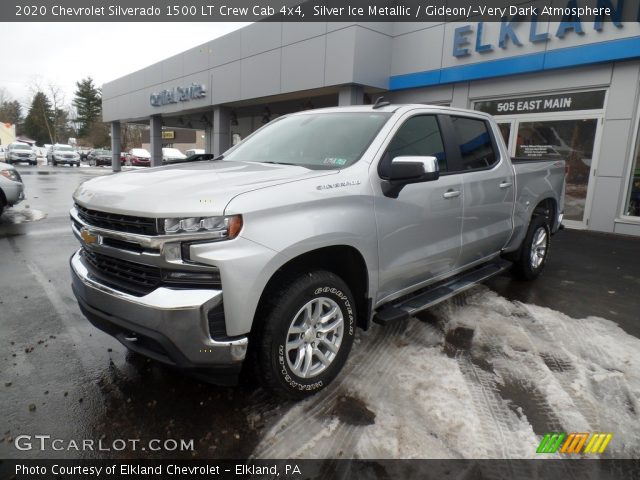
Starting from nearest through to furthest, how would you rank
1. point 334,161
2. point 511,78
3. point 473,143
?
1. point 334,161
2. point 473,143
3. point 511,78

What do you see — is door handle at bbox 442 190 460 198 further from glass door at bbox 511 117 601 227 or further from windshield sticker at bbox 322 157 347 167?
glass door at bbox 511 117 601 227

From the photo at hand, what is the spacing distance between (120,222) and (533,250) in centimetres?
483

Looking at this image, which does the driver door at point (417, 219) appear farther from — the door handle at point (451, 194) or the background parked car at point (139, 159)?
the background parked car at point (139, 159)

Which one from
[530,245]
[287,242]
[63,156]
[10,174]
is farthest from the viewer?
[63,156]

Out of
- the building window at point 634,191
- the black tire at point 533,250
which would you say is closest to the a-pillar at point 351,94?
the building window at point 634,191

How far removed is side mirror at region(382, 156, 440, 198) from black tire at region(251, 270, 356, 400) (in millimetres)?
780

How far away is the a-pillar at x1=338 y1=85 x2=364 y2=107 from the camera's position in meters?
12.6

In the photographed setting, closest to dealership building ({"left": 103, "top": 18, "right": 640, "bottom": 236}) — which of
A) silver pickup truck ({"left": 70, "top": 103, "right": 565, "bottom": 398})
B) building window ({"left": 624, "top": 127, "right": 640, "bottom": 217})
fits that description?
building window ({"left": 624, "top": 127, "right": 640, "bottom": 217})

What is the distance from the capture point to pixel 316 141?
357cm

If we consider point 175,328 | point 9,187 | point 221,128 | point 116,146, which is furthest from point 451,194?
point 116,146

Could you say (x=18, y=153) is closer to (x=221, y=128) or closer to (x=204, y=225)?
(x=221, y=128)

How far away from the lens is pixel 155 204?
2363mm

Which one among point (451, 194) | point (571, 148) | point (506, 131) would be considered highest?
point (506, 131)

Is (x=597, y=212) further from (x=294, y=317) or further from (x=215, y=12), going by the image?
(x=215, y=12)
